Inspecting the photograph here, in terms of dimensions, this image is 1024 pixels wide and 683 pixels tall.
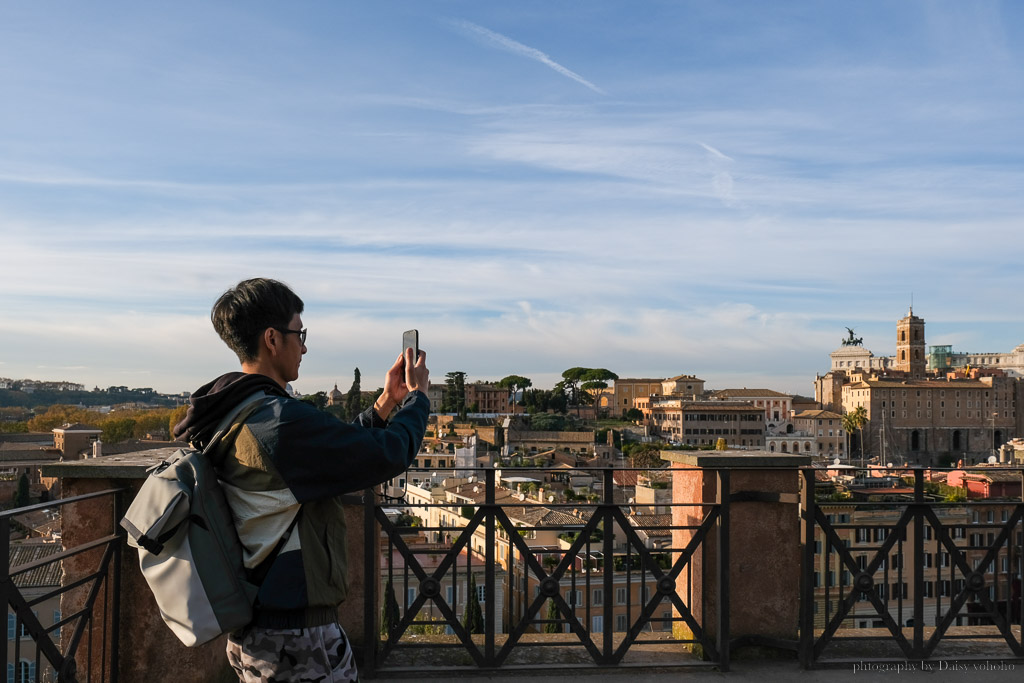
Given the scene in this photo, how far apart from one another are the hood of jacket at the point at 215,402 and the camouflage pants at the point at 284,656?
423 mm

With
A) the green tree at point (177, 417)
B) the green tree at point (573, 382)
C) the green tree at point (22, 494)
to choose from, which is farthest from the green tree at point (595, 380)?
the green tree at point (22, 494)

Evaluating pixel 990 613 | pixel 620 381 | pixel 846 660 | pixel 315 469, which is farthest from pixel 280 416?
pixel 620 381

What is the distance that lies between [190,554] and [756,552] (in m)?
2.57

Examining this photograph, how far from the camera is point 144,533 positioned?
1531 mm

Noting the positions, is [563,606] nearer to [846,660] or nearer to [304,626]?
[846,660]

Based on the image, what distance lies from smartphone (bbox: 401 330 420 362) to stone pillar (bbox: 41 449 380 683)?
127cm

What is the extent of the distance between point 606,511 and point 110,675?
1.89m

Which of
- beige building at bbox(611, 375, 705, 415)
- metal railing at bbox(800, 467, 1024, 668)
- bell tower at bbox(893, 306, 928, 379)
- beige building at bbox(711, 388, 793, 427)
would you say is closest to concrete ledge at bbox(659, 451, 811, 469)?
metal railing at bbox(800, 467, 1024, 668)

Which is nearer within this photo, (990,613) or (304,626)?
(304,626)

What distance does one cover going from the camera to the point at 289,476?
161 cm

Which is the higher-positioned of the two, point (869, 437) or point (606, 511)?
point (606, 511)

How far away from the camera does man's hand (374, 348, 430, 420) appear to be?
1.91 metres

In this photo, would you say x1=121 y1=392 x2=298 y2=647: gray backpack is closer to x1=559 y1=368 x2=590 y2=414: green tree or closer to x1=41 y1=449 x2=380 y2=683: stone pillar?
x1=41 y1=449 x2=380 y2=683: stone pillar

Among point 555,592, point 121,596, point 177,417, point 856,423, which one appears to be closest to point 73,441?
point 177,417
